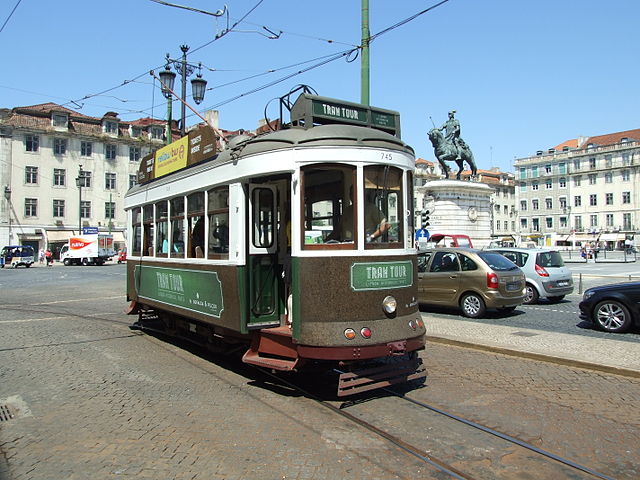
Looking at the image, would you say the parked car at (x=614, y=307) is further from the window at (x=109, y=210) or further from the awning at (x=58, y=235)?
the window at (x=109, y=210)

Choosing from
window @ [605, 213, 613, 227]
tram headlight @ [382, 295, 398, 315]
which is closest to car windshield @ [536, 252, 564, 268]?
tram headlight @ [382, 295, 398, 315]

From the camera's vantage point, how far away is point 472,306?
12.3 meters

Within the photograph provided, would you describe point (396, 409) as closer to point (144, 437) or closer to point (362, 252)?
point (362, 252)

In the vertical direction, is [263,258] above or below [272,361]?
above

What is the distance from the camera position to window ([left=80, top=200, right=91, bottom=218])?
57.4 meters

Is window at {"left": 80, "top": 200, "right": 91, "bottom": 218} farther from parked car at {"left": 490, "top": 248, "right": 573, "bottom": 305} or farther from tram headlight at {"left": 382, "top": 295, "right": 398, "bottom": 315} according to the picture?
tram headlight at {"left": 382, "top": 295, "right": 398, "bottom": 315}

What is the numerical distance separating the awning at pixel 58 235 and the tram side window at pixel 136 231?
165 ft

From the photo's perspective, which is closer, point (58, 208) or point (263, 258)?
point (263, 258)

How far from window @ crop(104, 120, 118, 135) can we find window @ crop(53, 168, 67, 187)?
21.7 ft

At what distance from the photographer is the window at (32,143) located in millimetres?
53628

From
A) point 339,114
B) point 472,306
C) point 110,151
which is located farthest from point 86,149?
point 339,114

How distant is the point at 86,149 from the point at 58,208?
22.9 ft

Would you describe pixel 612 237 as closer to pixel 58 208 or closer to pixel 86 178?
pixel 86 178

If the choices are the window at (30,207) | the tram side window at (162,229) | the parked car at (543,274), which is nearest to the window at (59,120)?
the window at (30,207)
